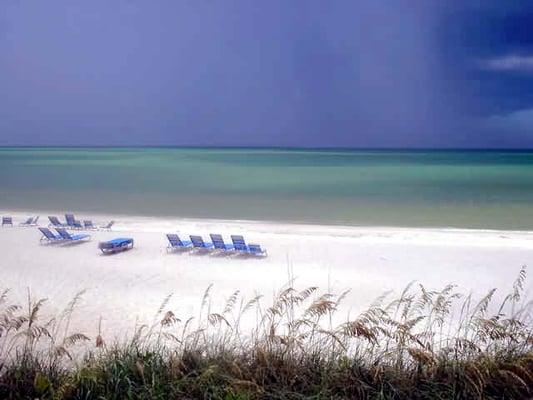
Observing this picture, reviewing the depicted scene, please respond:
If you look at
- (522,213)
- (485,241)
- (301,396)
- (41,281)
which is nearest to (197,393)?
(301,396)

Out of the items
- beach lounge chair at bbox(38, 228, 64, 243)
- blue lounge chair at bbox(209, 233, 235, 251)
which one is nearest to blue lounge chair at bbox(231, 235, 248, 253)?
blue lounge chair at bbox(209, 233, 235, 251)

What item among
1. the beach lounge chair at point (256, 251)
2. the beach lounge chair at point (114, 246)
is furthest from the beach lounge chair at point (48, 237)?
the beach lounge chair at point (256, 251)

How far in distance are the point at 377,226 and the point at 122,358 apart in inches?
461

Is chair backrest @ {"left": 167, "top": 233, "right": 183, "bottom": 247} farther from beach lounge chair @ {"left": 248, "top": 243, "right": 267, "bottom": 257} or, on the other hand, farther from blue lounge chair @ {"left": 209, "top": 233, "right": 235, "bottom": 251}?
beach lounge chair @ {"left": 248, "top": 243, "right": 267, "bottom": 257}

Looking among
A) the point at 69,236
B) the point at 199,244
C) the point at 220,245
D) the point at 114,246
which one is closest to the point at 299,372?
the point at 220,245

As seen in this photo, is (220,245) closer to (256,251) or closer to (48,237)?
(256,251)

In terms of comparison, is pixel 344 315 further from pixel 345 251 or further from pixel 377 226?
pixel 377 226

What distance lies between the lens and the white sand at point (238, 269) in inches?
249

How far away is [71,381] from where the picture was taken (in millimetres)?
2873

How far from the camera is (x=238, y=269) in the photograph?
311 inches

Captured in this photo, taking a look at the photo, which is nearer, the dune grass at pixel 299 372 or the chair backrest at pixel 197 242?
the dune grass at pixel 299 372

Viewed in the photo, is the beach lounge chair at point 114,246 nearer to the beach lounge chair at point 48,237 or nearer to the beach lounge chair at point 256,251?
the beach lounge chair at point 48,237

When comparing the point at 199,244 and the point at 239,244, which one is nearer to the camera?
the point at 239,244

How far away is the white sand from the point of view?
633 cm
